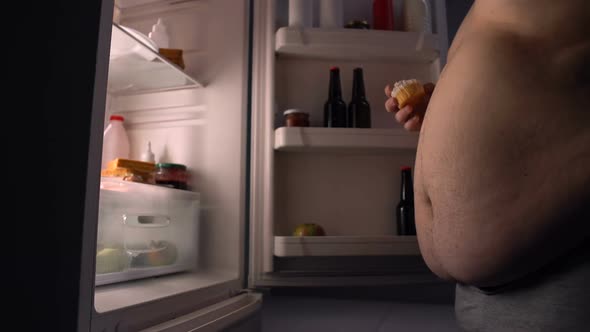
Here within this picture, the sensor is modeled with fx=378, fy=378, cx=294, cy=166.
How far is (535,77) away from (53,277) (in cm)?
61

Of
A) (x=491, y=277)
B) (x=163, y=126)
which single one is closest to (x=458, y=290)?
(x=491, y=277)

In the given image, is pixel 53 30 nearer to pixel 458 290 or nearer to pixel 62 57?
pixel 62 57

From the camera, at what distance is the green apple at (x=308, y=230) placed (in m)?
1.10

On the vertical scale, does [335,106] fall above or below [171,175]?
above

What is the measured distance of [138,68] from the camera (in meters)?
1.10

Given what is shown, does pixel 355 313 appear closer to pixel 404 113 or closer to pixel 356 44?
pixel 404 113

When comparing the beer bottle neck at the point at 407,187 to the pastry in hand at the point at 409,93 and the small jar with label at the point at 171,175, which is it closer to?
the pastry in hand at the point at 409,93

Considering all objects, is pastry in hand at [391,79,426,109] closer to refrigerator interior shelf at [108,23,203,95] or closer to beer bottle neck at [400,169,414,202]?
beer bottle neck at [400,169,414,202]

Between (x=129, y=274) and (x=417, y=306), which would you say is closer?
(x=129, y=274)

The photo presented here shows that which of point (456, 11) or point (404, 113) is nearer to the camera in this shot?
point (404, 113)

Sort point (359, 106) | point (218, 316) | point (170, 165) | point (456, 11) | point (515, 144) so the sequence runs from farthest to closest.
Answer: point (456, 11), point (359, 106), point (170, 165), point (218, 316), point (515, 144)

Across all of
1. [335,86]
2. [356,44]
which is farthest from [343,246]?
[356,44]

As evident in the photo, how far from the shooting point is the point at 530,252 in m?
0.46

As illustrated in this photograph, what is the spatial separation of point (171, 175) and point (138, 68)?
328 mm
